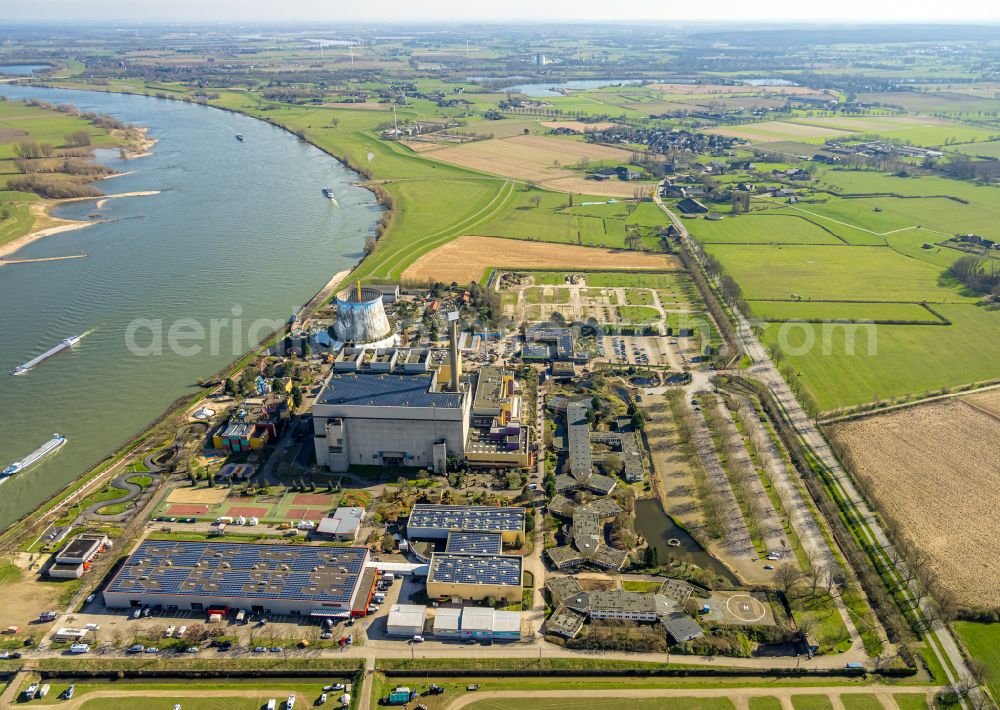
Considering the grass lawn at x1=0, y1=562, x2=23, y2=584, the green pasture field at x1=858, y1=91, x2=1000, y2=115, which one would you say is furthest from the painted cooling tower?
the green pasture field at x1=858, y1=91, x2=1000, y2=115

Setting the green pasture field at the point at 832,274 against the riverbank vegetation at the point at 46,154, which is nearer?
the green pasture field at the point at 832,274

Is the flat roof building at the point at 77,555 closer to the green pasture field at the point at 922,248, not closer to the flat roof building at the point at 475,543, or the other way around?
the flat roof building at the point at 475,543

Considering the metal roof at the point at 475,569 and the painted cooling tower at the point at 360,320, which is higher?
the painted cooling tower at the point at 360,320

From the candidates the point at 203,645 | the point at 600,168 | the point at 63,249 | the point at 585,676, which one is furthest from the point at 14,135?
the point at 585,676

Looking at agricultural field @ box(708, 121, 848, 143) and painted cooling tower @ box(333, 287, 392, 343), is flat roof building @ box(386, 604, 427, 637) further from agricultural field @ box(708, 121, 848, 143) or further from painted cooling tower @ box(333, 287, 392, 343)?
agricultural field @ box(708, 121, 848, 143)

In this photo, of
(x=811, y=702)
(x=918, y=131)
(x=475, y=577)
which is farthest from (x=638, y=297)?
(x=918, y=131)

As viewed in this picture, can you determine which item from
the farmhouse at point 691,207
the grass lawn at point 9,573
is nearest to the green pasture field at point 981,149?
the farmhouse at point 691,207

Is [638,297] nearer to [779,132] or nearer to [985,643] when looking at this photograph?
[985,643]
